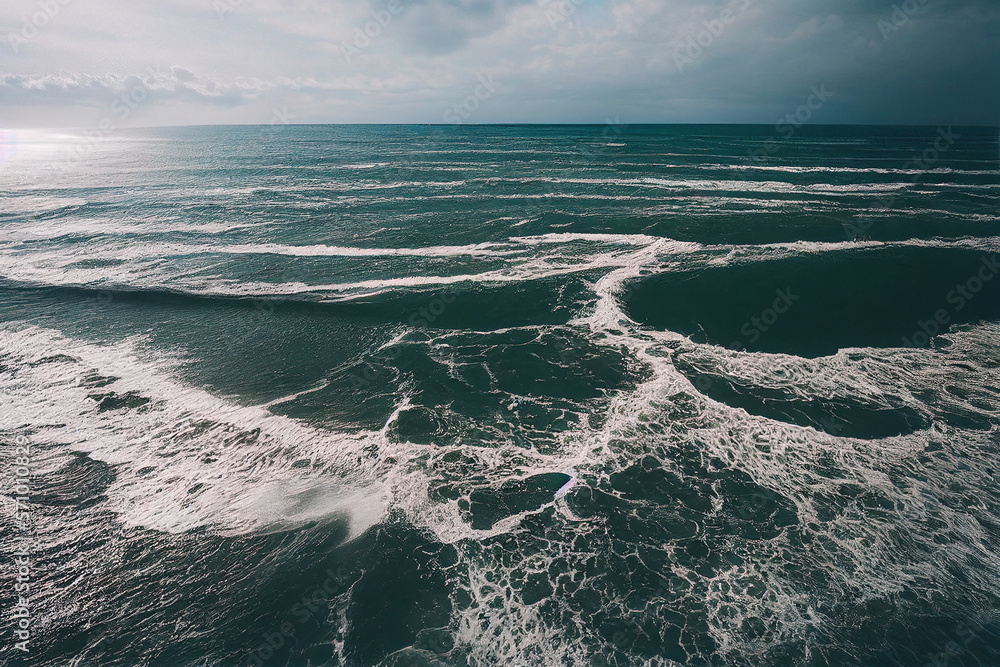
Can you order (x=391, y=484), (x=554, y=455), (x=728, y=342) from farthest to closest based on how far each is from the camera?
1. (x=728, y=342)
2. (x=554, y=455)
3. (x=391, y=484)

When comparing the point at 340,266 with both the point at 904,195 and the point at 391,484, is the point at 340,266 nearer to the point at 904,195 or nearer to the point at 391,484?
the point at 391,484

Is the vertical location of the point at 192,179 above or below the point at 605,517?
above

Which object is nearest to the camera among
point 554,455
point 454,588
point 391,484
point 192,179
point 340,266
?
point 454,588

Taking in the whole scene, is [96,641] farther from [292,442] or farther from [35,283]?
A: [35,283]

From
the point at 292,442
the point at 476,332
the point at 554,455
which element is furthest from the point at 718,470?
the point at 292,442

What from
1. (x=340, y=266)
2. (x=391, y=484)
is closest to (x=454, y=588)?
(x=391, y=484)

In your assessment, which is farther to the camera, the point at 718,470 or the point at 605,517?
the point at 718,470

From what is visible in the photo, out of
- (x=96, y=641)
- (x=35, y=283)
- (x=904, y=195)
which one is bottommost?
(x=96, y=641)
